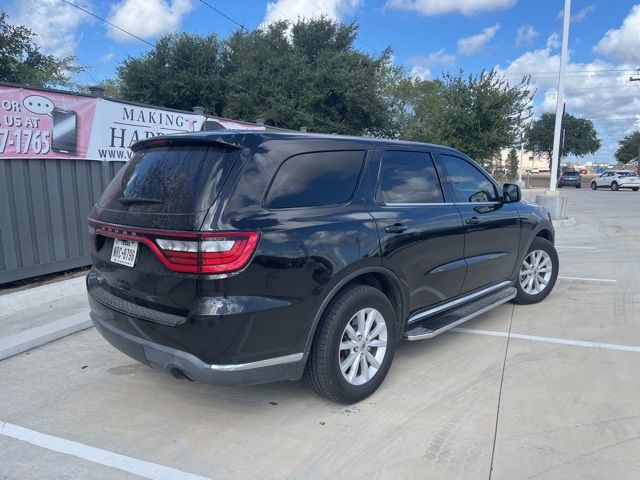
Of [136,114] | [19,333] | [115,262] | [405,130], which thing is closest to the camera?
[115,262]

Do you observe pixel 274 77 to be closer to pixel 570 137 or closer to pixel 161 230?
pixel 161 230

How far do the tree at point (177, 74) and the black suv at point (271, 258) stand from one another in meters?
23.7

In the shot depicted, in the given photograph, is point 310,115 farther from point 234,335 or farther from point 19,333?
point 234,335

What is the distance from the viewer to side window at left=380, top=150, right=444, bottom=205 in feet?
12.3

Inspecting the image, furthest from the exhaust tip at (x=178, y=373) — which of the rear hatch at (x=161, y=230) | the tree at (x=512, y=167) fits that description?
the tree at (x=512, y=167)

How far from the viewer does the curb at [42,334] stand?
4344 mm

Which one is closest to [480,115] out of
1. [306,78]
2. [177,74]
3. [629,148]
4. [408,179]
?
[306,78]

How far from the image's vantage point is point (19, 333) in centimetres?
465

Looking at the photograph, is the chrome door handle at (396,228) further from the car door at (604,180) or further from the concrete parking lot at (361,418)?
the car door at (604,180)

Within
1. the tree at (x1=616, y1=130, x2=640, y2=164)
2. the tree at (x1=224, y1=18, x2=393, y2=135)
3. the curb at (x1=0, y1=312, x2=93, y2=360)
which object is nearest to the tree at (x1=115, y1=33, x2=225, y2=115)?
the tree at (x1=224, y1=18, x2=393, y2=135)

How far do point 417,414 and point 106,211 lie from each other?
8.10 feet

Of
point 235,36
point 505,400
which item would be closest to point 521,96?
point 235,36

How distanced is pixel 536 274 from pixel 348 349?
326cm

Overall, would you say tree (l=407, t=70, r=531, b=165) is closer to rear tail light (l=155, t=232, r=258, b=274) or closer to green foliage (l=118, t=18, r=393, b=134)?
green foliage (l=118, t=18, r=393, b=134)
